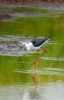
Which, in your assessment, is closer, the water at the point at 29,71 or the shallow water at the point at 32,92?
the shallow water at the point at 32,92

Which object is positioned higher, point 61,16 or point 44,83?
point 44,83

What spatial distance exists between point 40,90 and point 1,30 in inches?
273

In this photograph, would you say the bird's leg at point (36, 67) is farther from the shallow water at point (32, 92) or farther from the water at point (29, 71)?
the shallow water at point (32, 92)

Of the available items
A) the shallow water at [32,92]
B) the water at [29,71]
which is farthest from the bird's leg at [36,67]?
the shallow water at [32,92]

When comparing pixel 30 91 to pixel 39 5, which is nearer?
pixel 30 91

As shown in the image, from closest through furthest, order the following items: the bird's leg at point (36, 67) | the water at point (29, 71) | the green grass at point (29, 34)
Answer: the water at point (29, 71) → the bird's leg at point (36, 67) → the green grass at point (29, 34)

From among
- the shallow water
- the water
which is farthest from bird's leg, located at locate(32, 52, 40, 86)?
the shallow water

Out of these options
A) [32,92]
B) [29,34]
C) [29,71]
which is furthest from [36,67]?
[29,34]

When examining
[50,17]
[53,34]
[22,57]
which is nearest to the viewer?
[22,57]

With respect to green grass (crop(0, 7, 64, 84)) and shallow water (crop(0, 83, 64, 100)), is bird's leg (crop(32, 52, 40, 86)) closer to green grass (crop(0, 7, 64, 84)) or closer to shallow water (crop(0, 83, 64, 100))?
green grass (crop(0, 7, 64, 84))

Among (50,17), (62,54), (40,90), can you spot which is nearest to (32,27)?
(50,17)

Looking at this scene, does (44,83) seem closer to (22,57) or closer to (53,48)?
(22,57)

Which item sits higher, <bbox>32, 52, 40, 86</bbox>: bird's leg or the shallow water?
the shallow water

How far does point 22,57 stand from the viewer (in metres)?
11.6
